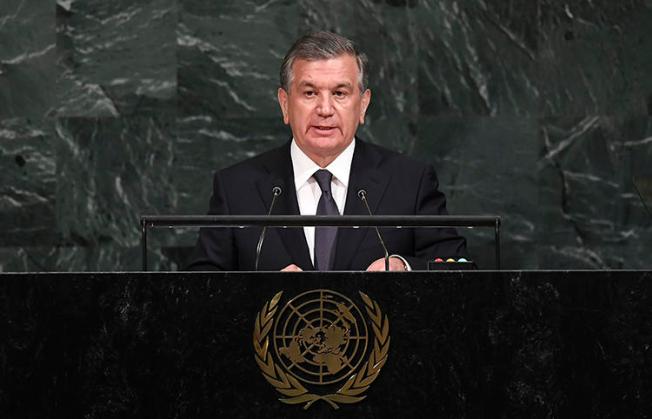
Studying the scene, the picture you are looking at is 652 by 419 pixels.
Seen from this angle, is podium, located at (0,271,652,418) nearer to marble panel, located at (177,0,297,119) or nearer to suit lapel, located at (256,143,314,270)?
suit lapel, located at (256,143,314,270)

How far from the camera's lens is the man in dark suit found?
13.4 feet

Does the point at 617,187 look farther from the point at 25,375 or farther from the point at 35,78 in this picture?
the point at 25,375

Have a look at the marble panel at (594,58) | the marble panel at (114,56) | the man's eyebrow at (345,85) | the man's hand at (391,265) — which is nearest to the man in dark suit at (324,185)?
the man's eyebrow at (345,85)

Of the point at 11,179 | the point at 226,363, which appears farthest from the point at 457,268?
the point at 11,179

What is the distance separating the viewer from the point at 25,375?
119 inches

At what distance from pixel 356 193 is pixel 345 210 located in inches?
3.6

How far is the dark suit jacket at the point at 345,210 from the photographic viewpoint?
4.05 m

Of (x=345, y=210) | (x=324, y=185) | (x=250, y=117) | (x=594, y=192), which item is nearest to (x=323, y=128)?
(x=324, y=185)

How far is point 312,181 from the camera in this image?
13.8 feet

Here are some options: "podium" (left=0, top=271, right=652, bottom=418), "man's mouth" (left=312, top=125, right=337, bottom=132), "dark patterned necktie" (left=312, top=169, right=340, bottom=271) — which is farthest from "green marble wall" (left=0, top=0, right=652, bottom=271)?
"podium" (left=0, top=271, right=652, bottom=418)

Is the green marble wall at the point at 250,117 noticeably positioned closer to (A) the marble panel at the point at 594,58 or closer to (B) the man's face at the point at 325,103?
(A) the marble panel at the point at 594,58

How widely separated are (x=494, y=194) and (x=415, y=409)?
309cm

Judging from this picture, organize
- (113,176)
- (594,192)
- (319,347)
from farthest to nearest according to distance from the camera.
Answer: (594,192), (113,176), (319,347)

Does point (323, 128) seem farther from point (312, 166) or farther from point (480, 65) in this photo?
point (480, 65)
